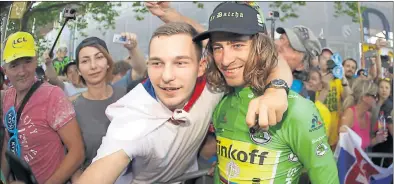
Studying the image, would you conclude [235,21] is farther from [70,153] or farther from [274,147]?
[70,153]

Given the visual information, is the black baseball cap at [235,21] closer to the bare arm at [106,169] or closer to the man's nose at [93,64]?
the bare arm at [106,169]

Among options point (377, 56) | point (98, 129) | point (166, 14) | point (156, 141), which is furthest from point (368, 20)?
point (156, 141)

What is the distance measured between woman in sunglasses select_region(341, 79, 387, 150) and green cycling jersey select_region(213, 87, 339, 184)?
8.07 ft

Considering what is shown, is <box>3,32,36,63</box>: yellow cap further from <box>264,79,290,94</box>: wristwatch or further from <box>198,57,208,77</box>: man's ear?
<box>264,79,290,94</box>: wristwatch

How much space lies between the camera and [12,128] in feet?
6.09

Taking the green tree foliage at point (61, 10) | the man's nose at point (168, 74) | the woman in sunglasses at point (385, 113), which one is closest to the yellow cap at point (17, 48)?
the green tree foliage at point (61, 10)

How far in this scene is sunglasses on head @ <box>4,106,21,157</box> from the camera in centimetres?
183

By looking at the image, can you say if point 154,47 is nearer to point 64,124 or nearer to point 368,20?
point 64,124

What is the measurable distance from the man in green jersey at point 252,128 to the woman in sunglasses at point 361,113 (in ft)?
8.12

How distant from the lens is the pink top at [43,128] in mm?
1865

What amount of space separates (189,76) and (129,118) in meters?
0.26

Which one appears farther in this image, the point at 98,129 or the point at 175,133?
the point at 98,129

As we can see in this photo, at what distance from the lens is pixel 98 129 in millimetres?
2137

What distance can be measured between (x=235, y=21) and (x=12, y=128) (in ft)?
3.61
